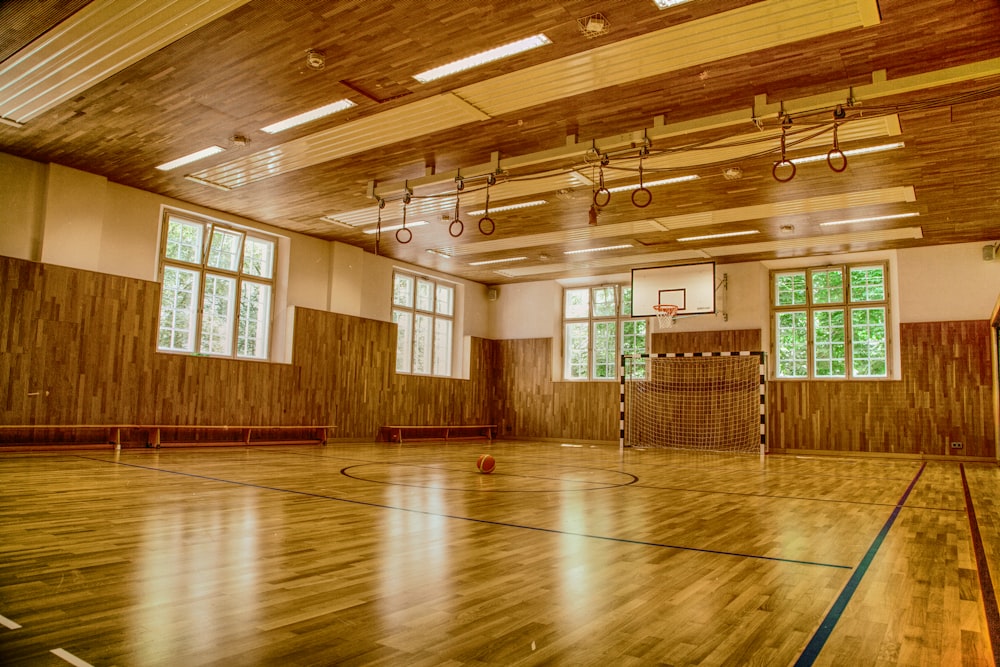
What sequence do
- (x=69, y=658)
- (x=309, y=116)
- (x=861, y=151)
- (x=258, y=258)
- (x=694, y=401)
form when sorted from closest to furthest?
(x=69, y=658) → (x=309, y=116) → (x=861, y=151) → (x=258, y=258) → (x=694, y=401)

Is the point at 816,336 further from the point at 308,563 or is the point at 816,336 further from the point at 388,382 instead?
the point at 308,563

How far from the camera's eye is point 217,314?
10.8 metres

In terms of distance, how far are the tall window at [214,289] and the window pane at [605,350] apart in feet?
23.9

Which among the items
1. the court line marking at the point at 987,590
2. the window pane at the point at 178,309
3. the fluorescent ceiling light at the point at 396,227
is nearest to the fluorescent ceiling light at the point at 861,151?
the court line marking at the point at 987,590

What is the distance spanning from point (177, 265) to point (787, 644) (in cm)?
1042

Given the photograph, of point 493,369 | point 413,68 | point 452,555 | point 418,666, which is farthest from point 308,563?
point 493,369

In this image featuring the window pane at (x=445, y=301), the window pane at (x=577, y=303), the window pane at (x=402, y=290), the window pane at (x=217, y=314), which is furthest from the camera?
the window pane at (x=577, y=303)

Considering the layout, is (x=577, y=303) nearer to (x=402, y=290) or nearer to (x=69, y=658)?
(x=402, y=290)

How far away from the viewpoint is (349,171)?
28.3 ft

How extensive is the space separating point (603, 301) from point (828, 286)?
15.3ft

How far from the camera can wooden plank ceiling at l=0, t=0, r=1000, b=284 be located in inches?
206

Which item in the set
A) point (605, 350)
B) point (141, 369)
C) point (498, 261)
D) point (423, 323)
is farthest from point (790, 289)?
point (141, 369)

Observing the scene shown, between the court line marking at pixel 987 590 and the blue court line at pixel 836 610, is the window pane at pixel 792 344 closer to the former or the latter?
the court line marking at pixel 987 590

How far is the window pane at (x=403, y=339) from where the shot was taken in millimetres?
14203
